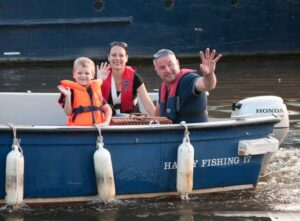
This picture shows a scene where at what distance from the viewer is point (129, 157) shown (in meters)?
6.89

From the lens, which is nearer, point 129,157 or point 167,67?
point 129,157

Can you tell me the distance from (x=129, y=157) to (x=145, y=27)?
13095 mm

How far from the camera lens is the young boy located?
7031 millimetres

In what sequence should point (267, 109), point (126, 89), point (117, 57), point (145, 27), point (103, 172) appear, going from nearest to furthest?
point (103, 172) < point (117, 57) < point (126, 89) < point (267, 109) < point (145, 27)

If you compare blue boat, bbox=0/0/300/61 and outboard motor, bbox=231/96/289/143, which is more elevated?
blue boat, bbox=0/0/300/61

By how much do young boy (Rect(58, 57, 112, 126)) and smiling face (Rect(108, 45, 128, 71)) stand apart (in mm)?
616

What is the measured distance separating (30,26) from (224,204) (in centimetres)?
1310

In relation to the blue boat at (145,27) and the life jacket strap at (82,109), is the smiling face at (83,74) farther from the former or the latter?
the blue boat at (145,27)

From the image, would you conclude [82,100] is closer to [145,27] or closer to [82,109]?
[82,109]

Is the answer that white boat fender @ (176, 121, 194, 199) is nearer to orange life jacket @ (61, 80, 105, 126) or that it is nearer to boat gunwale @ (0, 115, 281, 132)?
boat gunwale @ (0, 115, 281, 132)

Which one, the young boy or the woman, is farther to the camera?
the woman

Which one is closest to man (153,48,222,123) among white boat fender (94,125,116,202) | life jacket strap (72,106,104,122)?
life jacket strap (72,106,104,122)

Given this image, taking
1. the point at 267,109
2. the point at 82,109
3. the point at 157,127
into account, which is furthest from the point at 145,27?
the point at 157,127

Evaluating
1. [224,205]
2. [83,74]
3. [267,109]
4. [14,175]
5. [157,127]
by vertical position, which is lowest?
[224,205]
